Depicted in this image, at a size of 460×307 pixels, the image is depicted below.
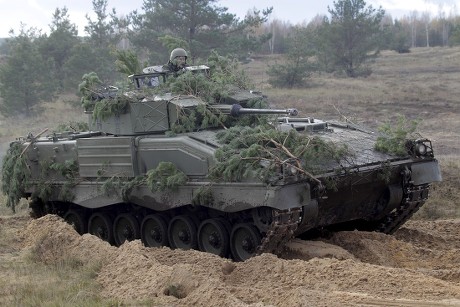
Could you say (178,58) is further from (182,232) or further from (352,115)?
(352,115)

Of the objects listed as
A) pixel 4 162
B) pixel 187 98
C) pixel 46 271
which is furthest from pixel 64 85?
pixel 46 271

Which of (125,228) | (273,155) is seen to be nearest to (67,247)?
(125,228)

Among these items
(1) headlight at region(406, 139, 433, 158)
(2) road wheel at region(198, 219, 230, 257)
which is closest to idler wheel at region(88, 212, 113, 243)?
(2) road wheel at region(198, 219, 230, 257)

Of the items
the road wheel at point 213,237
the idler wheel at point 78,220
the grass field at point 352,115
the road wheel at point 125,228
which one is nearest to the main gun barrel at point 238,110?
the road wheel at point 213,237

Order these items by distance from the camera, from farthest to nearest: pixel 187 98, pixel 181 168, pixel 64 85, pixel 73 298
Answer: pixel 64 85, pixel 187 98, pixel 181 168, pixel 73 298

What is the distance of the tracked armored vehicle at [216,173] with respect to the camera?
10.4 m

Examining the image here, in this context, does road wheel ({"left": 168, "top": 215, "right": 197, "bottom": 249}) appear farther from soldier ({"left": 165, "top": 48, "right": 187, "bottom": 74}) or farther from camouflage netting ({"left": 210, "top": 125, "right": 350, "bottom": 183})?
soldier ({"left": 165, "top": 48, "right": 187, "bottom": 74})

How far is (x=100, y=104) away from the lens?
41.9ft

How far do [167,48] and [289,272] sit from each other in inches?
683

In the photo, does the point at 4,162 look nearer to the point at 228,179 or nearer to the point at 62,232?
the point at 62,232

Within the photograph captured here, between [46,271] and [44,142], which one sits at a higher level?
[44,142]

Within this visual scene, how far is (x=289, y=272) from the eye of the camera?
874cm

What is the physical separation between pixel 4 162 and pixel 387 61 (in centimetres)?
4091

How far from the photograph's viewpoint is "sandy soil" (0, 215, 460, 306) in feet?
24.7
